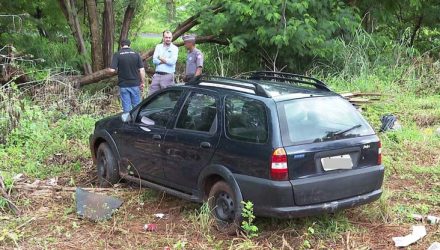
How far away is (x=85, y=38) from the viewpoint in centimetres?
1872

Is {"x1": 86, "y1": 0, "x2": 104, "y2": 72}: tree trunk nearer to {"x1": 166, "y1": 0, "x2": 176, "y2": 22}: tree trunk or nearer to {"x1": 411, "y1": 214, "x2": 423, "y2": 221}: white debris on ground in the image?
{"x1": 166, "y1": 0, "x2": 176, "y2": 22}: tree trunk

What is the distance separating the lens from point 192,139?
5.79m

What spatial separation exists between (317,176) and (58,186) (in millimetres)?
3687

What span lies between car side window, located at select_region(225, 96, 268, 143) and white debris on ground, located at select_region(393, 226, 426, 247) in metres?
1.61

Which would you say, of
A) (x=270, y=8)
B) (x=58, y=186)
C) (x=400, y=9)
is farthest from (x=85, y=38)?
(x=58, y=186)

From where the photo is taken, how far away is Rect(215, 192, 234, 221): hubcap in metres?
5.36

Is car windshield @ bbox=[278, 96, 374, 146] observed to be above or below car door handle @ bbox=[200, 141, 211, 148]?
above

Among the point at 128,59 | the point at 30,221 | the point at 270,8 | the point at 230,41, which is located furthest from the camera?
the point at 230,41

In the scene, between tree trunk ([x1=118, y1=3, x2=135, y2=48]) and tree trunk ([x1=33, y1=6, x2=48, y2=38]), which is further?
tree trunk ([x1=118, y1=3, x2=135, y2=48])

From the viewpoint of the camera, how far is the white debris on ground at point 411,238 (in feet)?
16.9

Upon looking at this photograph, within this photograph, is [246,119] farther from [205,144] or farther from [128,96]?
[128,96]

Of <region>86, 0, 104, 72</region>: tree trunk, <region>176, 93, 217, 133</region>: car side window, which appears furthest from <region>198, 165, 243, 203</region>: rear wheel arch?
<region>86, 0, 104, 72</region>: tree trunk

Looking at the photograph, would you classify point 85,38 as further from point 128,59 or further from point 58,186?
point 58,186

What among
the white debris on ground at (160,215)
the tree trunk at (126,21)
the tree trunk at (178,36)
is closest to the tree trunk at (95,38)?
the tree trunk at (126,21)
